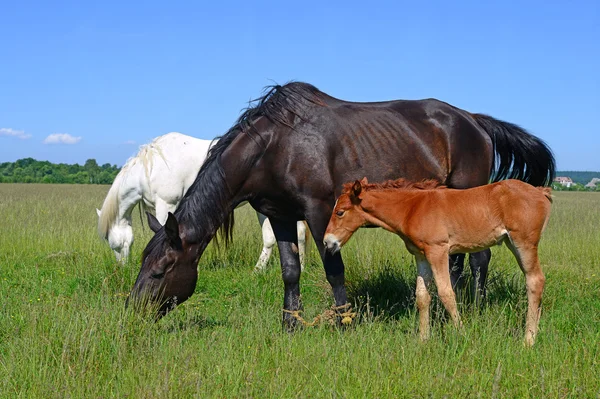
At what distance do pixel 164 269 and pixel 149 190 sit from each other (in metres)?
4.08

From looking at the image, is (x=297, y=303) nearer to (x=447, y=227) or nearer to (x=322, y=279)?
(x=322, y=279)

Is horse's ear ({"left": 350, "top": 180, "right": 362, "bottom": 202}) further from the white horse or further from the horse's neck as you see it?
the horse's neck

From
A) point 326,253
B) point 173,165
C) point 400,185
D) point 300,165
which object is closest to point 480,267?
point 400,185

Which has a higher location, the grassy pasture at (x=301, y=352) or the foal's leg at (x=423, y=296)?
the foal's leg at (x=423, y=296)

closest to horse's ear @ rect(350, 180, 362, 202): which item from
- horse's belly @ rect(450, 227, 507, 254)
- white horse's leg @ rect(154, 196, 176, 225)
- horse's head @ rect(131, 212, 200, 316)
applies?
horse's belly @ rect(450, 227, 507, 254)

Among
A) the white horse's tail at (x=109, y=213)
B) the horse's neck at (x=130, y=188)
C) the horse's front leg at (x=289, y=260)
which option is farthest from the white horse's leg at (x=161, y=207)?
the horse's front leg at (x=289, y=260)

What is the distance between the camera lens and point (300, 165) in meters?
5.37

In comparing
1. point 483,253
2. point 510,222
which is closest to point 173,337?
point 510,222

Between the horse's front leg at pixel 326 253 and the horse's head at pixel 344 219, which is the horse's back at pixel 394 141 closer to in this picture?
the horse's front leg at pixel 326 253

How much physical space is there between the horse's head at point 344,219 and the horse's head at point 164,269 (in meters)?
1.21

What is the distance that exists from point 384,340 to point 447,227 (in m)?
1.08

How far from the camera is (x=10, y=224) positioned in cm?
1316

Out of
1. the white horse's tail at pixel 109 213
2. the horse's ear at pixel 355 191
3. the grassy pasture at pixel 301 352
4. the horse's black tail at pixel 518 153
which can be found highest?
the horse's black tail at pixel 518 153

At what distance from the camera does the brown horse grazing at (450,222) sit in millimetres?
4840
